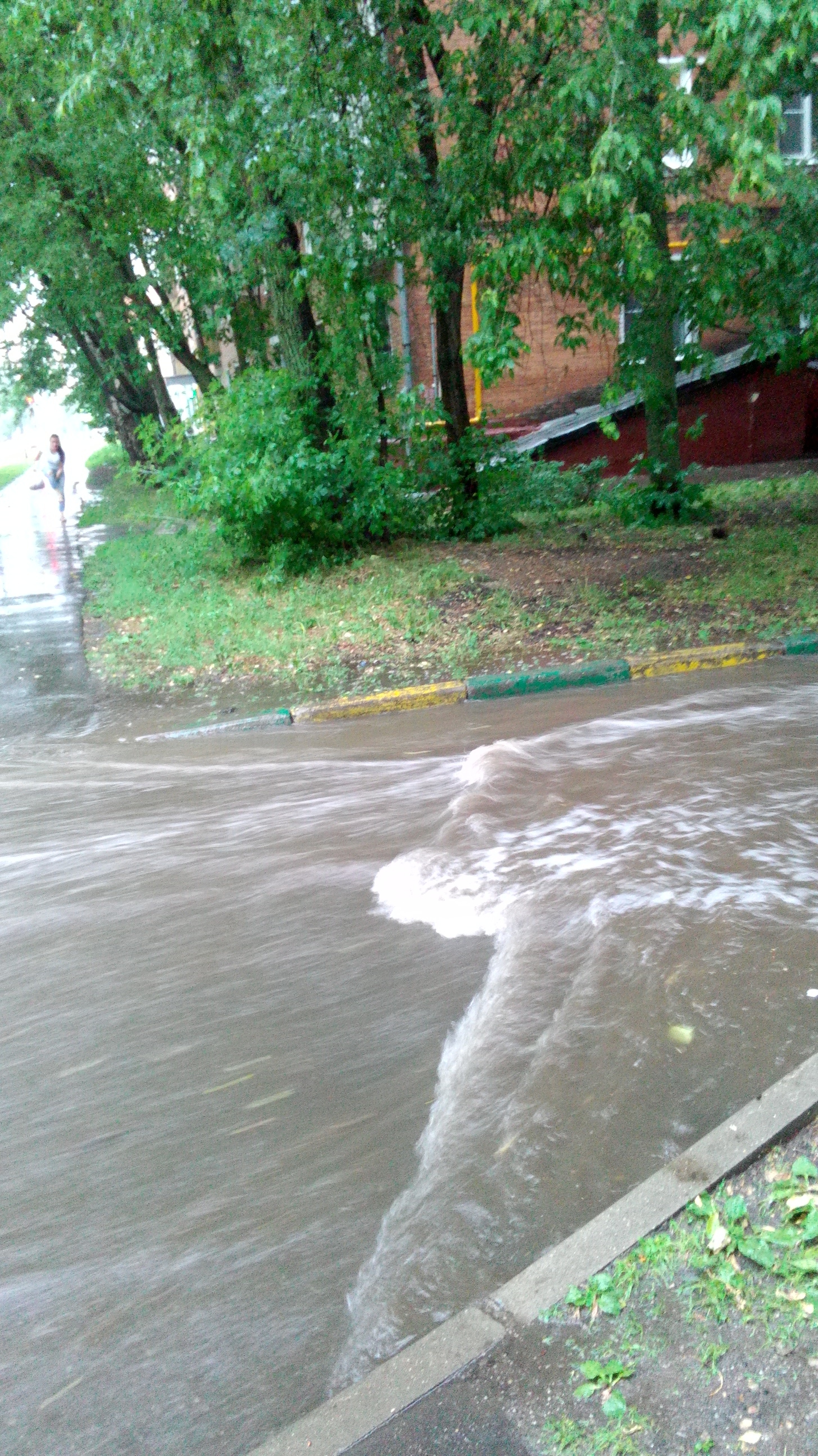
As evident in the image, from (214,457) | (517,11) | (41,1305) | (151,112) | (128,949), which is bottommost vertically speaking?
(41,1305)

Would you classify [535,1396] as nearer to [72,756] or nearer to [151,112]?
[72,756]

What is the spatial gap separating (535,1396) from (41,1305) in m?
1.40

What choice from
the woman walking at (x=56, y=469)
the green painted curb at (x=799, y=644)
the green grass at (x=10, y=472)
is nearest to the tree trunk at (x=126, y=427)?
the woman walking at (x=56, y=469)

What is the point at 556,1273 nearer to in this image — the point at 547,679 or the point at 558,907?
the point at 558,907

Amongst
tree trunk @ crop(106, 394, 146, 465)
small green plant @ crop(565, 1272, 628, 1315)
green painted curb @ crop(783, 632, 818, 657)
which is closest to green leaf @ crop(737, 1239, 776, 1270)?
small green plant @ crop(565, 1272, 628, 1315)

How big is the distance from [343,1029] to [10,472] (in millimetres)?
48998

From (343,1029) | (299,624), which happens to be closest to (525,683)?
(299,624)

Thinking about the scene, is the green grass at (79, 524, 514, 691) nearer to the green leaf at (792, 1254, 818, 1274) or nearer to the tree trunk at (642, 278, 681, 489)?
the tree trunk at (642, 278, 681, 489)

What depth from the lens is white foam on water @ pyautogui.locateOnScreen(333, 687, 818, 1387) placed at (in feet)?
10.7

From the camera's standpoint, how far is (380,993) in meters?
4.54

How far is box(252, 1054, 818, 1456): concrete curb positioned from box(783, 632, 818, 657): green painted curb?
6.22 metres

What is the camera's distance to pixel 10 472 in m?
48.9

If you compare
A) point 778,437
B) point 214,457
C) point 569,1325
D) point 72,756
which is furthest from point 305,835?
point 778,437

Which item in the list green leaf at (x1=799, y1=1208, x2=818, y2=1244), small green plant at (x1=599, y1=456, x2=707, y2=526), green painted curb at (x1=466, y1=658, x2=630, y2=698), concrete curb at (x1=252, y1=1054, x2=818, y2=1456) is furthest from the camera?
small green plant at (x1=599, y1=456, x2=707, y2=526)
